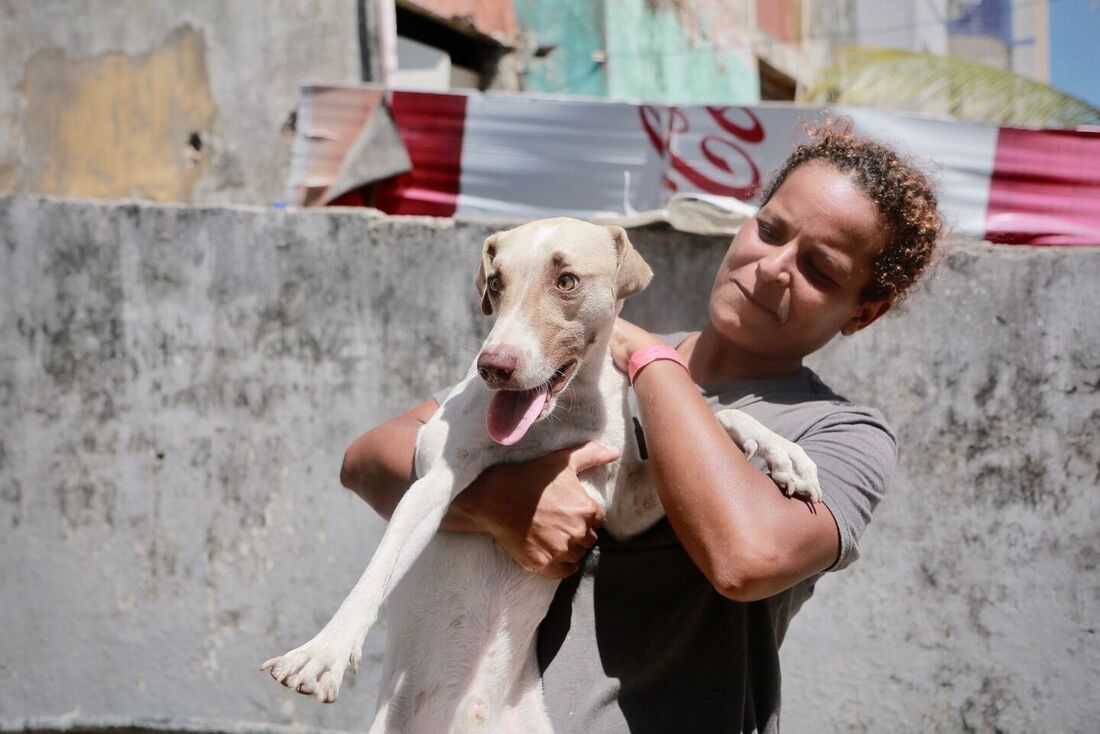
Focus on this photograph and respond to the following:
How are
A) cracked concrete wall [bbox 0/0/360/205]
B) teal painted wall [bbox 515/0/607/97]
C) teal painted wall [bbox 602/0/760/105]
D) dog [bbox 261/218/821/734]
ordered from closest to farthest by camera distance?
1. dog [bbox 261/218/821/734]
2. cracked concrete wall [bbox 0/0/360/205]
3. teal painted wall [bbox 515/0/607/97]
4. teal painted wall [bbox 602/0/760/105]

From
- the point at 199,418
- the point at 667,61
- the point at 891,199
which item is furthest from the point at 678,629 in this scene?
the point at 667,61

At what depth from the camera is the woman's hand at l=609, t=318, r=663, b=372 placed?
6.88 feet

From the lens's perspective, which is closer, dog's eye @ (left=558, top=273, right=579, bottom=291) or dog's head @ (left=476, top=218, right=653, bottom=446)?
dog's head @ (left=476, top=218, right=653, bottom=446)

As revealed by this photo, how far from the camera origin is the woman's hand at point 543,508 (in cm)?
189

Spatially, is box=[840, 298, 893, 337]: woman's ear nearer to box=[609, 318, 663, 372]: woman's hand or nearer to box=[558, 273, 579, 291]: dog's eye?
box=[609, 318, 663, 372]: woman's hand

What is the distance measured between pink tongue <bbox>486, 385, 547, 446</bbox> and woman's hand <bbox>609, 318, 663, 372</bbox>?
0.24m

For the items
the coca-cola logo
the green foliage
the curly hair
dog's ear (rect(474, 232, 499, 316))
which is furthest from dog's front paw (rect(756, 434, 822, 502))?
the green foliage

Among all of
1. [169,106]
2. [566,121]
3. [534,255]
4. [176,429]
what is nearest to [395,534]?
[534,255]

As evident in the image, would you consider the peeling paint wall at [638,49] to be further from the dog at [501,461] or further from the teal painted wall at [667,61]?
the dog at [501,461]

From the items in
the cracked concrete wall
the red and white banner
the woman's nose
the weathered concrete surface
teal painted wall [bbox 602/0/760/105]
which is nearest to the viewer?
the woman's nose

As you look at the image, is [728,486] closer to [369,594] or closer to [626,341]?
[626,341]

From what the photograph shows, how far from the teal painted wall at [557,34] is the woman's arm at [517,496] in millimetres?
6945

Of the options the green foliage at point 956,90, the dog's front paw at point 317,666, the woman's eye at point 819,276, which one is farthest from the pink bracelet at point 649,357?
the green foliage at point 956,90

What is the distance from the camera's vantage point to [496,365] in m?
1.85
